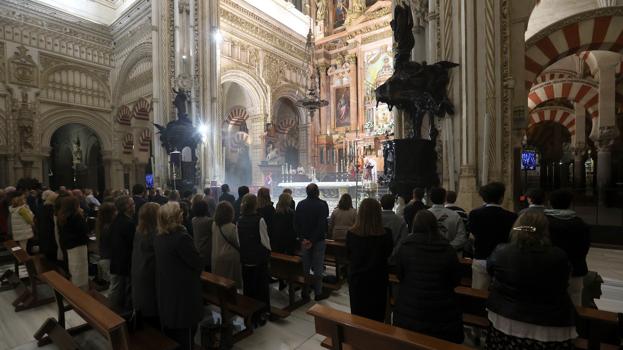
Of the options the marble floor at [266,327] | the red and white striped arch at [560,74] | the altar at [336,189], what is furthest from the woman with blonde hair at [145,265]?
the red and white striped arch at [560,74]

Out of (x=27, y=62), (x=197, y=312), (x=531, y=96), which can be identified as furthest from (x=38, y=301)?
(x=531, y=96)

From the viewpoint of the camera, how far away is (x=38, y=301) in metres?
4.11

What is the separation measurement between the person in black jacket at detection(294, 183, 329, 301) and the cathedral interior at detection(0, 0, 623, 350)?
0.42 m

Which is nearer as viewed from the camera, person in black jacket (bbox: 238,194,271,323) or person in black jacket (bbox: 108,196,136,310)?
person in black jacket (bbox: 108,196,136,310)

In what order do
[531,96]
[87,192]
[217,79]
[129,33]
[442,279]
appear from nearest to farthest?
1. [442,279]
2. [87,192]
3. [531,96]
4. [217,79]
5. [129,33]

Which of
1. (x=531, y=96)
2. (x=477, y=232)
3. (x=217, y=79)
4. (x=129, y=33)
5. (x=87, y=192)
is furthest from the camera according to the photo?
(x=129, y=33)

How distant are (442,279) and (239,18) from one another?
1602 cm

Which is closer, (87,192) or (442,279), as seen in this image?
(442,279)

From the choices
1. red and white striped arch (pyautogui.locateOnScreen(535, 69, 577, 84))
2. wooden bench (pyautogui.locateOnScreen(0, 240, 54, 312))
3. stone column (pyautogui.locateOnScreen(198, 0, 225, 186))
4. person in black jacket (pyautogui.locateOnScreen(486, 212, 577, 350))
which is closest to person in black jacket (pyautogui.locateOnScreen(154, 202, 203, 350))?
person in black jacket (pyautogui.locateOnScreen(486, 212, 577, 350))

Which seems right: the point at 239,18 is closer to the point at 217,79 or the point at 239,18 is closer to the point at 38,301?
the point at 217,79

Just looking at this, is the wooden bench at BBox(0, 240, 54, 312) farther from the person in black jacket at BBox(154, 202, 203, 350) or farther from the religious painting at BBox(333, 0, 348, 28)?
the religious painting at BBox(333, 0, 348, 28)

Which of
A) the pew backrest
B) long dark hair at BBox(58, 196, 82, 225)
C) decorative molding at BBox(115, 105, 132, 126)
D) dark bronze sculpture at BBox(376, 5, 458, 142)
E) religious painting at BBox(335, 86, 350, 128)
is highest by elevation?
religious painting at BBox(335, 86, 350, 128)

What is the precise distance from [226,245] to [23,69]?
47.2ft

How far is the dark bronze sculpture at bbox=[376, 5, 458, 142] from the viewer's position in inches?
223
